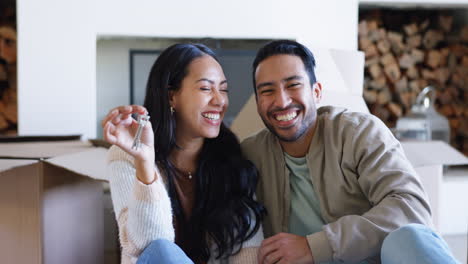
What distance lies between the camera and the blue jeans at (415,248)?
0.77 meters

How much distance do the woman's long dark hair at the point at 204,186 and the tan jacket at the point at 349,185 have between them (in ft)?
0.20

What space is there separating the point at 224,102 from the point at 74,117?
125cm

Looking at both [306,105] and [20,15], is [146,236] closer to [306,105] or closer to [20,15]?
[306,105]

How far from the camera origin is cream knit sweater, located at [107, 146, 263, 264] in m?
0.89

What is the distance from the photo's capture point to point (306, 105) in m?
1.12

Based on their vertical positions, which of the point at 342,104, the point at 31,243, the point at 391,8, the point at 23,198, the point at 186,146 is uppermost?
the point at 391,8

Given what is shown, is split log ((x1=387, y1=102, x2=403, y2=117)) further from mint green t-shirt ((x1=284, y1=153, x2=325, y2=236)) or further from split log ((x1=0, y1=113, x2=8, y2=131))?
split log ((x1=0, y1=113, x2=8, y2=131))

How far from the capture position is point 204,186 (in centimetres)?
115


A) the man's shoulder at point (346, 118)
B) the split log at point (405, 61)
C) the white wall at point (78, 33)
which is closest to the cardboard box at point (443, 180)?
the man's shoulder at point (346, 118)

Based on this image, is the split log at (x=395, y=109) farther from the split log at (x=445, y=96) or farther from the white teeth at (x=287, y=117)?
the white teeth at (x=287, y=117)

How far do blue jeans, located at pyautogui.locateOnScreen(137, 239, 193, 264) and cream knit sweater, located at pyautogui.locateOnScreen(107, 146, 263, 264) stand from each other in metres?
0.04

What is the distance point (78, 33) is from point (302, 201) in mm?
1456

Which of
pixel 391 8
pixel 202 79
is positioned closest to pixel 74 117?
pixel 202 79

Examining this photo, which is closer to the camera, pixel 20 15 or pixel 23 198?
pixel 23 198
